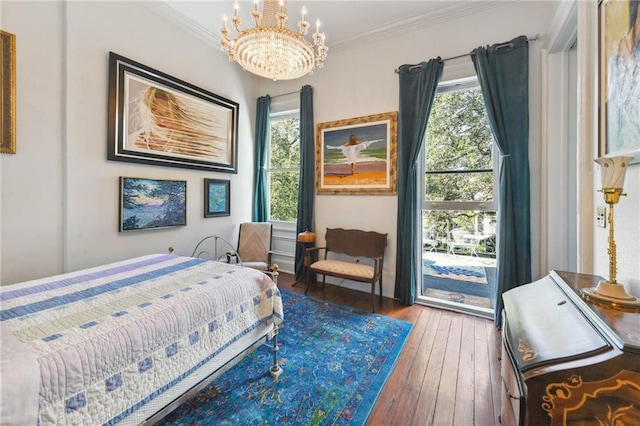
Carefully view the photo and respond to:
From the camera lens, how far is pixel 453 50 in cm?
305

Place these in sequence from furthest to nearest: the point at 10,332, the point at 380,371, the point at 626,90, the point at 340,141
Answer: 1. the point at 340,141
2. the point at 380,371
3. the point at 626,90
4. the point at 10,332

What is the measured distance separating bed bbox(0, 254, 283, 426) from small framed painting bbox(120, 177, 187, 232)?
41.3 inches

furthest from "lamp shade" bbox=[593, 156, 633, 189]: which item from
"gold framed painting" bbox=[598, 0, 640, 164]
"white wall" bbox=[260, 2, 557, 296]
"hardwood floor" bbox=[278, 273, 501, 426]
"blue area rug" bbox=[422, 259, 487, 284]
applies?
"blue area rug" bbox=[422, 259, 487, 284]

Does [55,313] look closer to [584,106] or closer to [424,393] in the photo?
[424,393]

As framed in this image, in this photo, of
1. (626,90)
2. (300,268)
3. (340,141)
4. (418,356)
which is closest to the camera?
(626,90)

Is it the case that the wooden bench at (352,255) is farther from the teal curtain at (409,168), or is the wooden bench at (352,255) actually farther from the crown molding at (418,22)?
the crown molding at (418,22)

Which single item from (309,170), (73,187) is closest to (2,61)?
(73,187)

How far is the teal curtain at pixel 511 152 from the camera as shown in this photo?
2.66 metres

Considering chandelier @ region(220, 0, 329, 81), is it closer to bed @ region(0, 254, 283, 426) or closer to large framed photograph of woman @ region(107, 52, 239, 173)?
large framed photograph of woman @ region(107, 52, 239, 173)

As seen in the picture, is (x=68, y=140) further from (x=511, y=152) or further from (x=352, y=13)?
(x=511, y=152)

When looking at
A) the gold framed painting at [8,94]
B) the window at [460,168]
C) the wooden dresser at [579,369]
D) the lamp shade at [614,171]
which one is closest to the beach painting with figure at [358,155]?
the window at [460,168]

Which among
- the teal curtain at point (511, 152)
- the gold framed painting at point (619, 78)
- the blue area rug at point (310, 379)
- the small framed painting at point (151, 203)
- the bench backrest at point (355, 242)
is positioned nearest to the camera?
the gold framed painting at point (619, 78)

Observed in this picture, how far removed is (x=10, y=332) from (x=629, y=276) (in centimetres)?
284

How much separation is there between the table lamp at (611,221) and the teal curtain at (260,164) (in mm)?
3958
